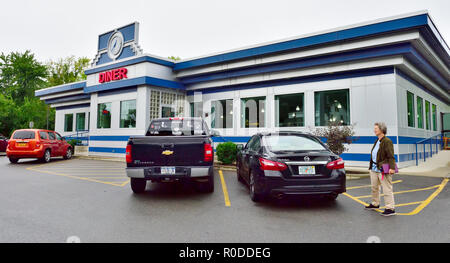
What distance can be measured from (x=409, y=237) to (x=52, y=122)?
148ft

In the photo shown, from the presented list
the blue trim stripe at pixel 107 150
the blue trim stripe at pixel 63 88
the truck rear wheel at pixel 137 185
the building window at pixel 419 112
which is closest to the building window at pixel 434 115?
the building window at pixel 419 112

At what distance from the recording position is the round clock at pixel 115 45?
17.5 meters

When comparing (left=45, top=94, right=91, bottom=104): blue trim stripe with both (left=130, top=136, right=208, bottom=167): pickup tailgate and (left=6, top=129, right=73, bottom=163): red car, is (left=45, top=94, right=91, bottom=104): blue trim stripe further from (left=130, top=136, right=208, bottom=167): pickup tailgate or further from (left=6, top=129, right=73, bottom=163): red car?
(left=130, top=136, right=208, bottom=167): pickup tailgate

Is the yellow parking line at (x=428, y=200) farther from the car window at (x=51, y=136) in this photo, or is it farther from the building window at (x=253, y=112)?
the car window at (x=51, y=136)

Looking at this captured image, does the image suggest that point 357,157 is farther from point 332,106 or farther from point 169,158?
point 169,158

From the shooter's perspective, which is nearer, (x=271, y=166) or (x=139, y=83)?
(x=271, y=166)

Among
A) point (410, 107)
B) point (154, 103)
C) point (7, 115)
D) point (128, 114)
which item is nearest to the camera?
point (410, 107)

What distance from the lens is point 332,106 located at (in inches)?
504

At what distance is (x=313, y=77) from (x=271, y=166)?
9249 mm

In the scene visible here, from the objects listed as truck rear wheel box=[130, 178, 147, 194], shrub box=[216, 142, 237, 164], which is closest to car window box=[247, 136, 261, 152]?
truck rear wheel box=[130, 178, 147, 194]

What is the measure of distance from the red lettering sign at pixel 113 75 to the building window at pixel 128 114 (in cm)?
162

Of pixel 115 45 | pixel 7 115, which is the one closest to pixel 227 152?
pixel 115 45

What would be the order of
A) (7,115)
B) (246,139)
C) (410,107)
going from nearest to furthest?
(410,107) → (246,139) → (7,115)

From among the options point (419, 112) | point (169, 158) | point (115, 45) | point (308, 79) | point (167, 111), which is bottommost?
point (169, 158)
